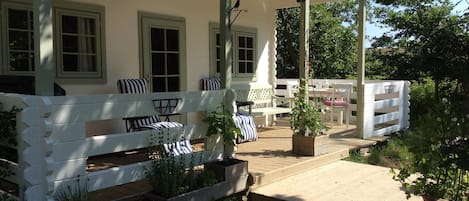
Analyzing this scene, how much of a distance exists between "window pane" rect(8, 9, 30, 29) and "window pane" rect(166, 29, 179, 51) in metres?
1.97

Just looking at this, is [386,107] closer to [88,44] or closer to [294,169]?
[294,169]

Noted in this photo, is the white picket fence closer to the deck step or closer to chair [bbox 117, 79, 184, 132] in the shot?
the deck step

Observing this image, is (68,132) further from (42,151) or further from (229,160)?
(229,160)

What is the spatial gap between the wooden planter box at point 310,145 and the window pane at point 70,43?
288cm

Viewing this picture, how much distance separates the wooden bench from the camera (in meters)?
6.97

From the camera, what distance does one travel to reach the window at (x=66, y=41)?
448cm

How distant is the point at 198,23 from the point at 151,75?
1.23 meters

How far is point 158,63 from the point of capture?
5.96 meters

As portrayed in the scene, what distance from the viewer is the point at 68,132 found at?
9.87 ft

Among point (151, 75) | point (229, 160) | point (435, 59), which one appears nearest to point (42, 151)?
point (229, 160)

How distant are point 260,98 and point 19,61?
414cm

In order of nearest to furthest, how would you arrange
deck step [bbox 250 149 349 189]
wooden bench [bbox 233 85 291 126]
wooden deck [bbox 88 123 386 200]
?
wooden deck [bbox 88 123 386 200] < deck step [bbox 250 149 349 189] < wooden bench [bbox 233 85 291 126]

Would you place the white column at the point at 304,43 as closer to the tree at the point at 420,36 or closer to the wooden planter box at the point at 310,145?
the wooden planter box at the point at 310,145

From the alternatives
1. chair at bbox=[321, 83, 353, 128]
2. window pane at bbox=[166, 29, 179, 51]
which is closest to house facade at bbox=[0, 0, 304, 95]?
window pane at bbox=[166, 29, 179, 51]
